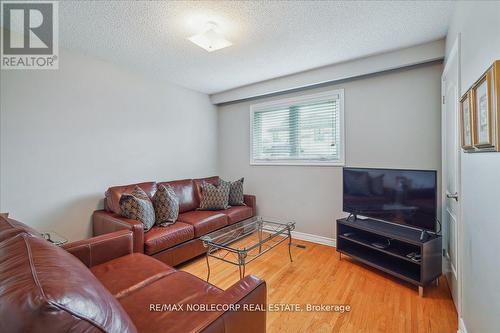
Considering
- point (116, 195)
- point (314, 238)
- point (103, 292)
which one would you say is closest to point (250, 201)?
point (314, 238)

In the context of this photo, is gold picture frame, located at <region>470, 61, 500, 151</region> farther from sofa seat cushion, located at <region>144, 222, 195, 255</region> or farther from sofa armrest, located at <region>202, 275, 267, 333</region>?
sofa seat cushion, located at <region>144, 222, 195, 255</region>

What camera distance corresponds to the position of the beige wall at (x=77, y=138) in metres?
2.19

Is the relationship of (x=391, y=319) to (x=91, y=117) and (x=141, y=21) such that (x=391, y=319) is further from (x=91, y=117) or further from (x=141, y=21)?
(x=91, y=117)

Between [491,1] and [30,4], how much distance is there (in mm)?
3018

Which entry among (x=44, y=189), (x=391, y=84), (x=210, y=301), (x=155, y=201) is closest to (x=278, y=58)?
(x=391, y=84)

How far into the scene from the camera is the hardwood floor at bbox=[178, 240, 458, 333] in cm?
169

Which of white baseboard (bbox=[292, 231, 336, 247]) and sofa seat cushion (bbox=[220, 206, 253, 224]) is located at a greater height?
sofa seat cushion (bbox=[220, 206, 253, 224])

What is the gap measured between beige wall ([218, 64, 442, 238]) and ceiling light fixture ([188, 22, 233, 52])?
1667 mm

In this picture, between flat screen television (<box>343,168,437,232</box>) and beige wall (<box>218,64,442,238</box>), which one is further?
beige wall (<box>218,64,442,238</box>)

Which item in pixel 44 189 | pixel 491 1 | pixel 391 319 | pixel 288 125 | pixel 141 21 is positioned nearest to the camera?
pixel 491 1

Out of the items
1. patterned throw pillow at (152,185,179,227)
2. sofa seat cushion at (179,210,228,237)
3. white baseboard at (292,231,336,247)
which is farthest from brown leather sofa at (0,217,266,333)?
white baseboard at (292,231,336,247)

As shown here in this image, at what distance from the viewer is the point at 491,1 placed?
3.39 ft

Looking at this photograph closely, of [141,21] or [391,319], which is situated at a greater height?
[141,21]

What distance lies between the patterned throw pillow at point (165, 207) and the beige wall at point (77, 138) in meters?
0.59
